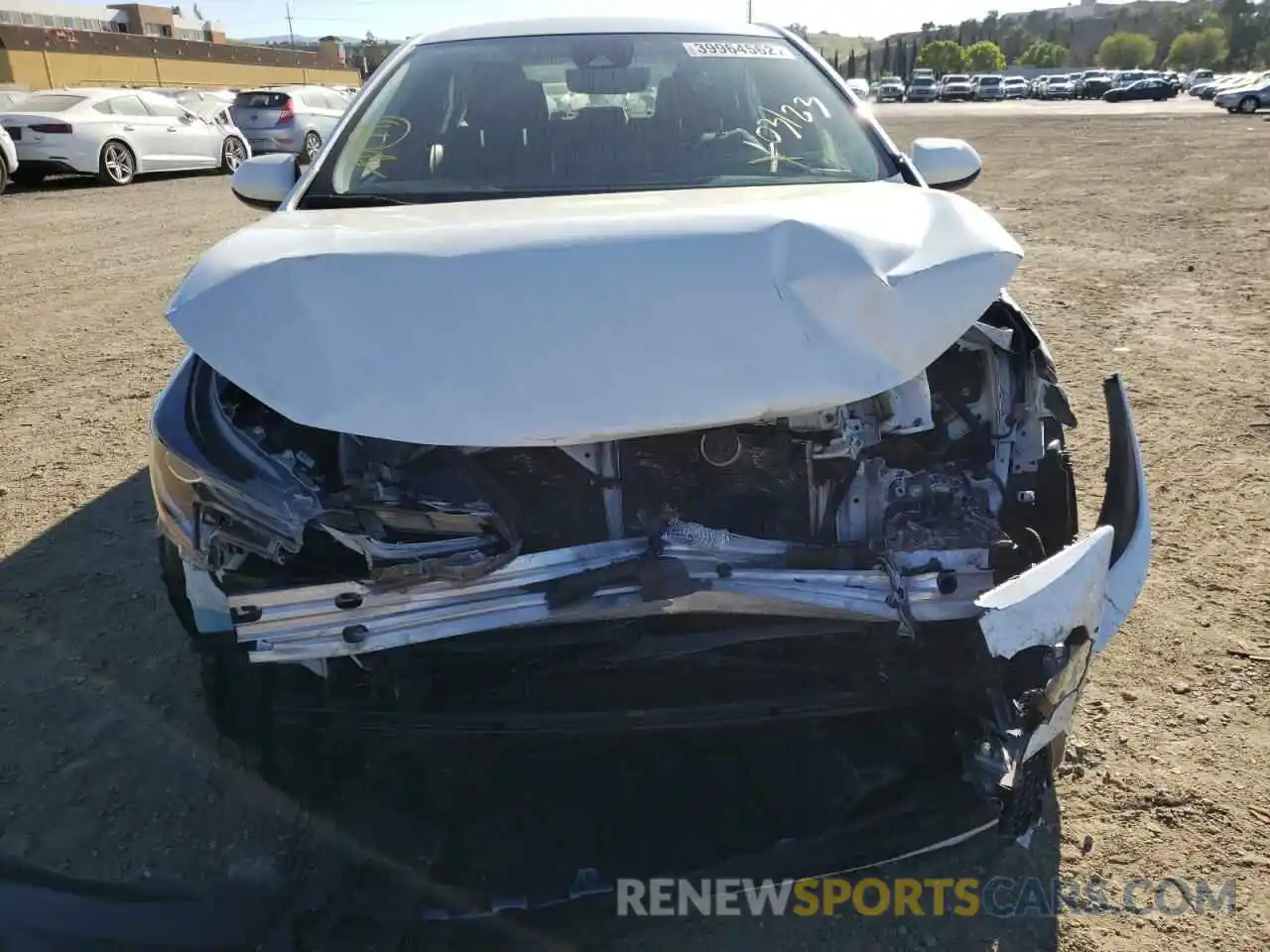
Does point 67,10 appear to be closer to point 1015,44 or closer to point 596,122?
point 596,122

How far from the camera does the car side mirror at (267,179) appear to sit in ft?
10.8

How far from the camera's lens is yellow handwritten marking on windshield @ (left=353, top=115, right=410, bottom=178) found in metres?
3.00

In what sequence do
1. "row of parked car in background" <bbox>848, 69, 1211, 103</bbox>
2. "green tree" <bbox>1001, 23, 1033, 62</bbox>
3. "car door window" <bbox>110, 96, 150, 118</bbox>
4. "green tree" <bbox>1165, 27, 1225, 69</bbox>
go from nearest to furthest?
"car door window" <bbox>110, 96, 150, 118</bbox>
"row of parked car in background" <bbox>848, 69, 1211, 103</bbox>
"green tree" <bbox>1165, 27, 1225, 69</bbox>
"green tree" <bbox>1001, 23, 1033, 62</bbox>

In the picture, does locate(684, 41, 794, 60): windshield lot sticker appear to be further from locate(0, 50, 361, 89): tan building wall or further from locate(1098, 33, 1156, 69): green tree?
locate(1098, 33, 1156, 69): green tree

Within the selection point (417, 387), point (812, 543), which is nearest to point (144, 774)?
point (417, 387)

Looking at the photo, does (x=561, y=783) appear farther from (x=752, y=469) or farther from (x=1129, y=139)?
(x=1129, y=139)

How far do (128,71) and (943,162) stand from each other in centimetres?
3613

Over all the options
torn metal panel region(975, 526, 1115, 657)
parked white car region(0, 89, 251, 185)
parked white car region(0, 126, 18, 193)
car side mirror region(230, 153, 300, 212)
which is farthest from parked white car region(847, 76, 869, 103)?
parked white car region(0, 89, 251, 185)

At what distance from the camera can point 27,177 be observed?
14.0 meters

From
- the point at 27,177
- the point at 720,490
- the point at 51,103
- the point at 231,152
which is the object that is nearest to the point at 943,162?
the point at 720,490

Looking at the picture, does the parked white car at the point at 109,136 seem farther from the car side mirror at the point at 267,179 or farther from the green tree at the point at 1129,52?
the green tree at the point at 1129,52

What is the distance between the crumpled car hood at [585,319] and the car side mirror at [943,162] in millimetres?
1080

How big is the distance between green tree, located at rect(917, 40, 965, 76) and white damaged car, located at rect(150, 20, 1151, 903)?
100 metres

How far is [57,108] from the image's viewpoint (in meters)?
13.7
